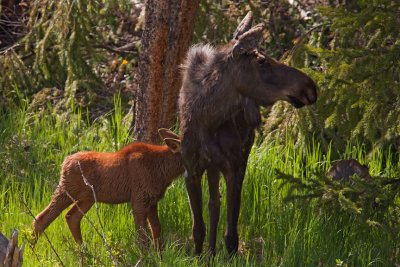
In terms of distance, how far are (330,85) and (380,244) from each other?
144 centimetres

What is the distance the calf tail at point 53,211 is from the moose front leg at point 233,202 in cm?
144

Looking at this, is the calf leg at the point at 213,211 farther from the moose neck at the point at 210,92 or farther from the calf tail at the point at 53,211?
the calf tail at the point at 53,211

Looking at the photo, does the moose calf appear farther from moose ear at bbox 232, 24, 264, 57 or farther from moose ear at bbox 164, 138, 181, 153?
moose ear at bbox 232, 24, 264, 57

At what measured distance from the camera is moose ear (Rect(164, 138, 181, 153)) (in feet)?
25.7

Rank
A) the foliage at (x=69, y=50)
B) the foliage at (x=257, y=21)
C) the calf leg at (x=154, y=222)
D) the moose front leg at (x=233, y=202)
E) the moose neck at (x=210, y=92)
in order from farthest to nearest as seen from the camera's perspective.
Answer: the foliage at (x=257, y=21)
the foliage at (x=69, y=50)
the calf leg at (x=154, y=222)
the moose front leg at (x=233, y=202)
the moose neck at (x=210, y=92)

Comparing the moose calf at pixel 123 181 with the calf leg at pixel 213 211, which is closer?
the calf leg at pixel 213 211

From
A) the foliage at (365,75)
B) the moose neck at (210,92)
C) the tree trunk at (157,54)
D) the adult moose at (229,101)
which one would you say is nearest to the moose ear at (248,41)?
the adult moose at (229,101)

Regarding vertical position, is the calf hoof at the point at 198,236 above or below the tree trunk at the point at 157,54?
below

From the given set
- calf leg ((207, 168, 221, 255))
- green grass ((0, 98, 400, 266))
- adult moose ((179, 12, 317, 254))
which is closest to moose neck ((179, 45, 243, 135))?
adult moose ((179, 12, 317, 254))

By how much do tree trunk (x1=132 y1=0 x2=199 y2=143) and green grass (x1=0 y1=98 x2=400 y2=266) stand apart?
0.38 m

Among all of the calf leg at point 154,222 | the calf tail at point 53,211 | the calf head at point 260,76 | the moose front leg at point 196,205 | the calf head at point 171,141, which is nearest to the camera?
the calf head at point 260,76

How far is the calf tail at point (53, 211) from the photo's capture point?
8234 millimetres

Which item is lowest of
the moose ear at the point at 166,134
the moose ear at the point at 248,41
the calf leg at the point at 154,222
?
the calf leg at the point at 154,222

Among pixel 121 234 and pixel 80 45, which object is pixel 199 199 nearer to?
pixel 121 234
